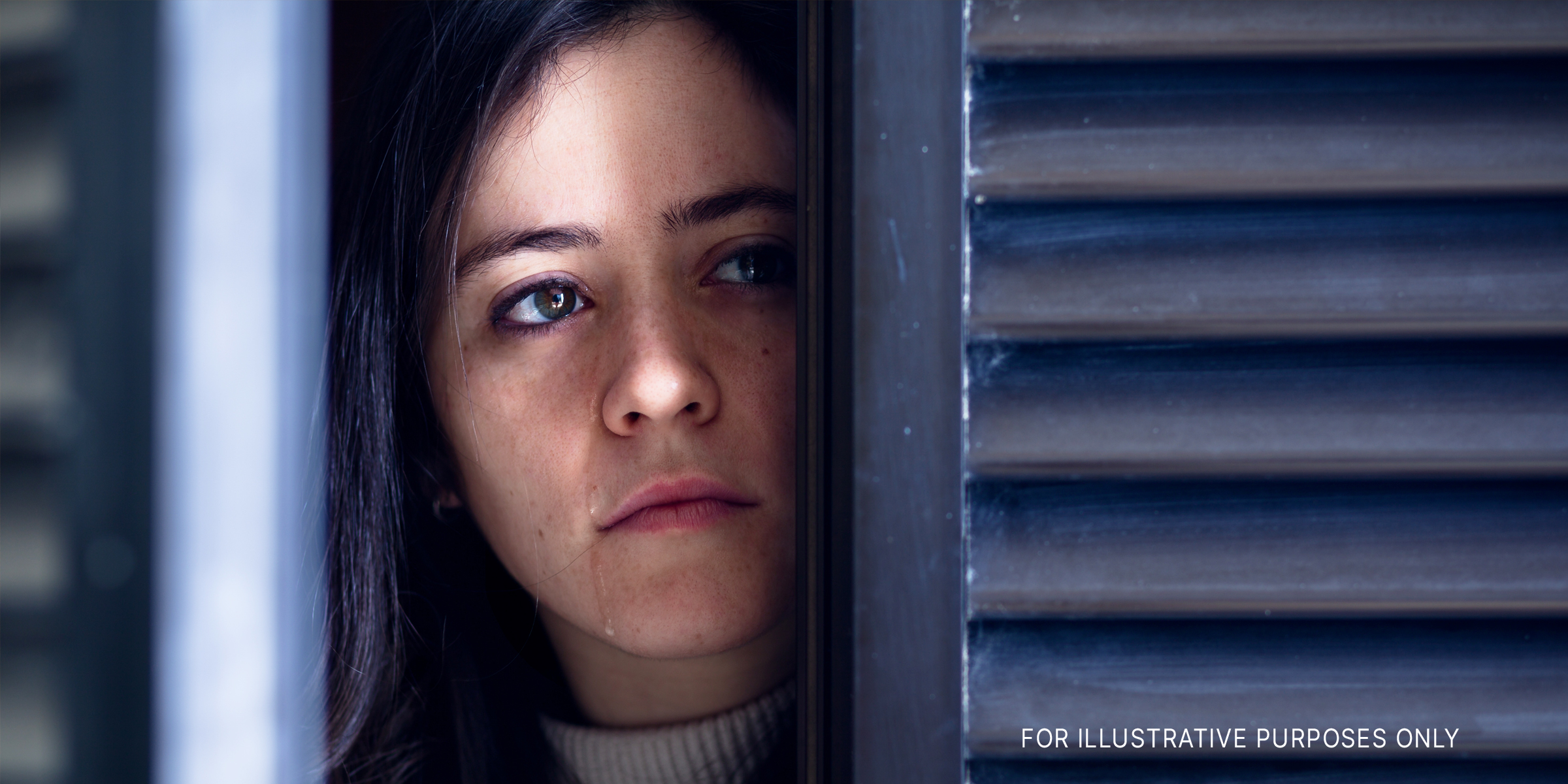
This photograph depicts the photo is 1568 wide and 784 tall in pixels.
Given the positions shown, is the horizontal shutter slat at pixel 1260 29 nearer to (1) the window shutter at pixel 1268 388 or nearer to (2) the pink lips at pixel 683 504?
(1) the window shutter at pixel 1268 388

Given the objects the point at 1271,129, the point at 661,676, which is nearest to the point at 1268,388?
the point at 1271,129

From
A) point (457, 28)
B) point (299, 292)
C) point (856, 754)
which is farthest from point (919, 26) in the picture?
point (299, 292)

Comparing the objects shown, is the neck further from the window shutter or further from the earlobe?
the window shutter

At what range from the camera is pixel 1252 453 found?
1.81 ft

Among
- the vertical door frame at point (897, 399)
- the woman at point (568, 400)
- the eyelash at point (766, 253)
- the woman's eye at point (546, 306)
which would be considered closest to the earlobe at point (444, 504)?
the woman at point (568, 400)

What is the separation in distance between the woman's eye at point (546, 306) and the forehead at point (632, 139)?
0.23ft

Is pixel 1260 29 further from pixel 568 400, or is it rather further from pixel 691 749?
pixel 691 749

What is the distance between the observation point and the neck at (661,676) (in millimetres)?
986

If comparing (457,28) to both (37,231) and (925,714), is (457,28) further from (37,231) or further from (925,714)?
(925,714)

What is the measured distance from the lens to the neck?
0.99 metres

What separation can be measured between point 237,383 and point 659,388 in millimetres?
369

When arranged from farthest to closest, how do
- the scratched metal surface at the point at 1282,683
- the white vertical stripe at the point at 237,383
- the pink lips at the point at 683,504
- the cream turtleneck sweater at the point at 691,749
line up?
the cream turtleneck sweater at the point at 691,749
the pink lips at the point at 683,504
the white vertical stripe at the point at 237,383
the scratched metal surface at the point at 1282,683

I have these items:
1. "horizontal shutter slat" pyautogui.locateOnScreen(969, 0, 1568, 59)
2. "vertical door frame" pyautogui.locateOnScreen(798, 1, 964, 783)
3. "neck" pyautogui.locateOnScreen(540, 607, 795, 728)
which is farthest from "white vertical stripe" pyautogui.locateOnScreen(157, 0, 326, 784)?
"horizontal shutter slat" pyautogui.locateOnScreen(969, 0, 1568, 59)

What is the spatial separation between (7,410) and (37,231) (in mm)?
139
